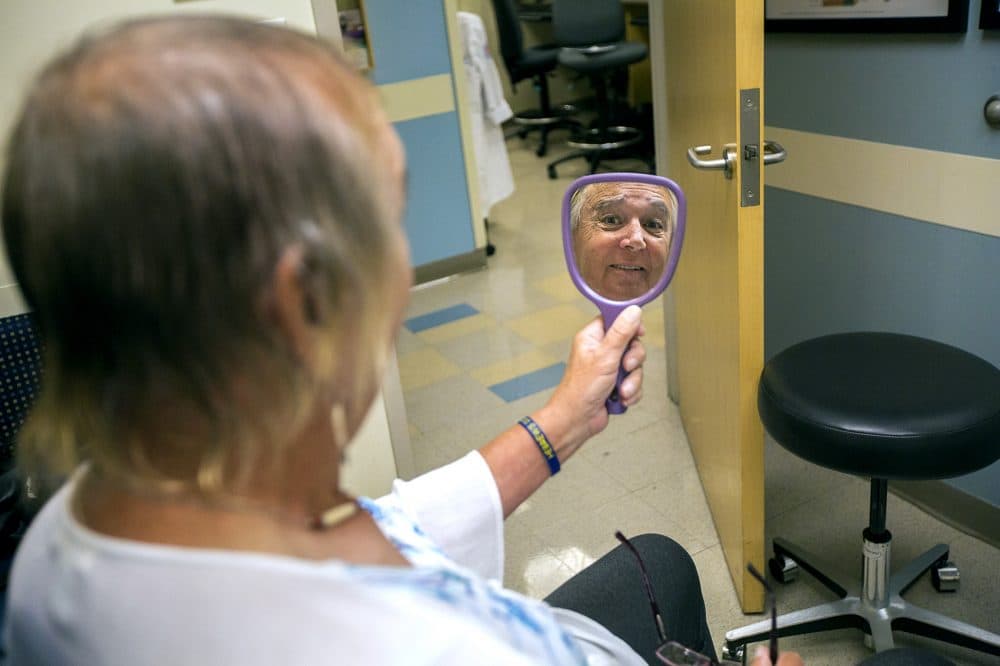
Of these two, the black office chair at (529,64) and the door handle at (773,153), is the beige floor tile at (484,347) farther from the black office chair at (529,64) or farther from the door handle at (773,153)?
the black office chair at (529,64)

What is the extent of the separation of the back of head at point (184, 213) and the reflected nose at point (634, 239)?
66 centimetres

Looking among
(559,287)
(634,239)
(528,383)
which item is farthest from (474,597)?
(559,287)

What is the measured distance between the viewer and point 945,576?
192cm

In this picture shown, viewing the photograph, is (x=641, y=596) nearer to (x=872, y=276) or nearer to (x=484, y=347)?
(x=872, y=276)

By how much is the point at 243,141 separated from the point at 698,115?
1.55 metres

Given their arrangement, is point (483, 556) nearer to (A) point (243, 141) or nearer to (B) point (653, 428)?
(A) point (243, 141)

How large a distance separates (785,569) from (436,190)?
8.32 feet

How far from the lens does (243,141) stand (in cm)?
55

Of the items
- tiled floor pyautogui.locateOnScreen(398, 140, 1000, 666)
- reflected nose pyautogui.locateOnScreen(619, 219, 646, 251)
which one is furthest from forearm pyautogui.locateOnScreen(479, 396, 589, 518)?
tiled floor pyautogui.locateOnScreen(398, 140, 1000, 666)

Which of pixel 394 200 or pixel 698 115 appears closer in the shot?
pixel 394 200

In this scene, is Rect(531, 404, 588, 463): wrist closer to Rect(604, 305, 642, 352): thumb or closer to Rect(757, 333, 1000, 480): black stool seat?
Rect(604, 305, 642, 352): thumb

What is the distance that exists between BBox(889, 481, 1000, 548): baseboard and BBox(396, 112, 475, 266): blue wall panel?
2384mm

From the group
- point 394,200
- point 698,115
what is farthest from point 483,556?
point 698,115

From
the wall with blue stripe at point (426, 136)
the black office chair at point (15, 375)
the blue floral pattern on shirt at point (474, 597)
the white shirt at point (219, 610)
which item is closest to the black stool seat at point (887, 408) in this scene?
the blue floral pattern on shirt at point (474, 597)
